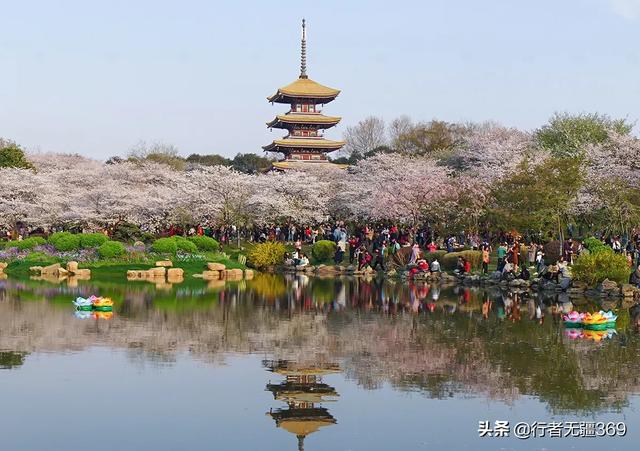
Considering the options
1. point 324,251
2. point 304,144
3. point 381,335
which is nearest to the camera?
point 381,335

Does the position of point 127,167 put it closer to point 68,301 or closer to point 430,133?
point 430,133

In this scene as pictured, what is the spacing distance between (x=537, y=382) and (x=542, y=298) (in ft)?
52.1

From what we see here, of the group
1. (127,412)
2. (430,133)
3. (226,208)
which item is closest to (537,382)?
(127,412)

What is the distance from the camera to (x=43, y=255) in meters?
45.0

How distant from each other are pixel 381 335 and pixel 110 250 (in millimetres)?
24168

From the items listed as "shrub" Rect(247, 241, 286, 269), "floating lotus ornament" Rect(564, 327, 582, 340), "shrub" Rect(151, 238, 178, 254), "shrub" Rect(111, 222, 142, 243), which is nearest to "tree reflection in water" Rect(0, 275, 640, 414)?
"floating lotus ornament" Rect(564, 327, 582, 340)

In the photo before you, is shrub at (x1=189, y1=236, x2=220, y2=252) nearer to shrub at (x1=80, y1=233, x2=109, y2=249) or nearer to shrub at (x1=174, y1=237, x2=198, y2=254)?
shrub at (x1=174, y1=237, x2=198, y2=254)

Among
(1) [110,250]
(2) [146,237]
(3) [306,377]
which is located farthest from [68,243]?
(3) [306,377]

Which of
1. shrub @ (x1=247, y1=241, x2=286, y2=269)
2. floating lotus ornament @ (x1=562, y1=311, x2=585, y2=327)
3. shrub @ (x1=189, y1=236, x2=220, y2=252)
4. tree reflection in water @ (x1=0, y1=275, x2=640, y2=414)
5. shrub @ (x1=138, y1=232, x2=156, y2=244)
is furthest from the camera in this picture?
shrub @ (x1=138, y1=232, x2=156, y2=244)

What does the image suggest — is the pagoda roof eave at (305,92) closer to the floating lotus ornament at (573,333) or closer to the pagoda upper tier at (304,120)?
the pagoda upper tier at (304,120)

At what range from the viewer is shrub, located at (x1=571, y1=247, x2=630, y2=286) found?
33000 millimetres

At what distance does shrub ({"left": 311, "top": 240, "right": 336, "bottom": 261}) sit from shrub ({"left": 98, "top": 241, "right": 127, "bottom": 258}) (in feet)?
31.9

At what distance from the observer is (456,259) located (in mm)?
42031

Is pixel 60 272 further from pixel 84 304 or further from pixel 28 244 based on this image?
pixel 84 304
